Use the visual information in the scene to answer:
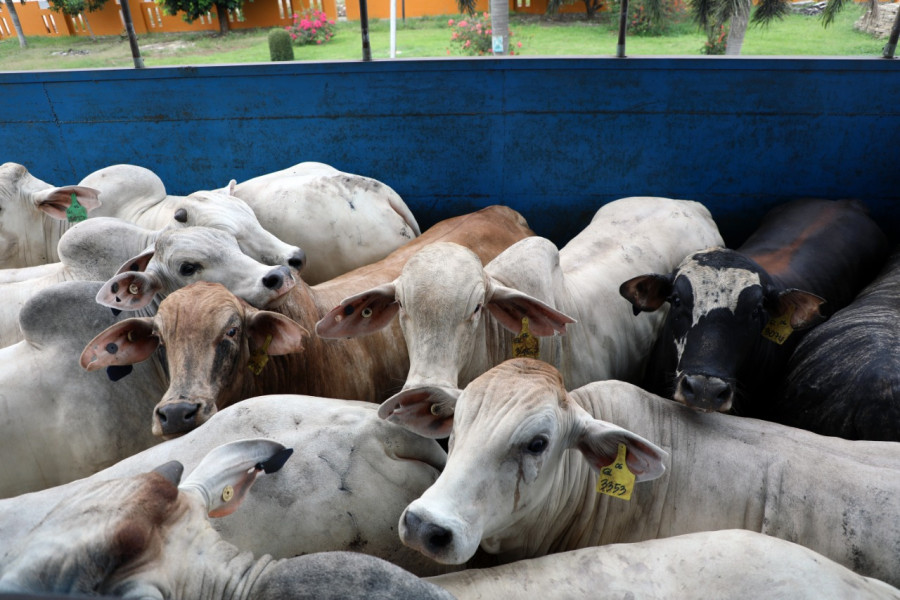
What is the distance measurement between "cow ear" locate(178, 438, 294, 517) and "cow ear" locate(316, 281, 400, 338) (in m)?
1.06

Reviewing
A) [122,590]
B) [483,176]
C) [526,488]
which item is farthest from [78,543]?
[483,176]

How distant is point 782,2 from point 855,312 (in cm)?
1210

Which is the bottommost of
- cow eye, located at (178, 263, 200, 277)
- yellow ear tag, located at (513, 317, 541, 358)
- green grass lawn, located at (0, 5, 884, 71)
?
green grass lawn, located at (0, 5, 884, 71)

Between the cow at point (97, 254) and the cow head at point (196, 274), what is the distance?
0.34m

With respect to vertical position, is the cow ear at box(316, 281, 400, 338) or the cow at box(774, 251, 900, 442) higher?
the cow ear at box(316, 281, 400, 338)

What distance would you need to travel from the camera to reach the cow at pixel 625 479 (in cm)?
231

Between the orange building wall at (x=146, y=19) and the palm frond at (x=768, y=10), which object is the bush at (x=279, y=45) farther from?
the orange building wall at (x=146, y=19)

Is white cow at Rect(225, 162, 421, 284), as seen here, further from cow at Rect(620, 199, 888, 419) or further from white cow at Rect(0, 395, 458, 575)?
white cow at Rect(0, 395, 458, 575)

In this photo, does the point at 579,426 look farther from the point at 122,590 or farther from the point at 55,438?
the point at 55,438

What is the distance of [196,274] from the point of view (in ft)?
11.6

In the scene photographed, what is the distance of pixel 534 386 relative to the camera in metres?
2.46

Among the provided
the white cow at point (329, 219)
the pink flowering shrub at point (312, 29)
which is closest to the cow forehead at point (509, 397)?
the white cow at point (329, 219)

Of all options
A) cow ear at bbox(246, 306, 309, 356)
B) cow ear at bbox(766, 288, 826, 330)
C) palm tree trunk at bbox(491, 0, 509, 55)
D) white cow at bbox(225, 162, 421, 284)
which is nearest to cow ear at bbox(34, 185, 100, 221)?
white cow at bbox(225, 162, 421, 284)

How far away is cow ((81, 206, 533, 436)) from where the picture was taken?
296 centimetres
